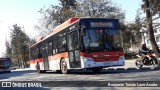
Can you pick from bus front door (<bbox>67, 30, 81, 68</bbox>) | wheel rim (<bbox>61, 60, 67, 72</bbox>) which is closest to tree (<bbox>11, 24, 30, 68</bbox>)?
wheel rim (<bbox>61, 60, 67, 72</bbox>)

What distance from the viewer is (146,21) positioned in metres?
33.2

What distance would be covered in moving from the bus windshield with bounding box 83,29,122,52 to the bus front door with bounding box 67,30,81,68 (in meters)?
0.77

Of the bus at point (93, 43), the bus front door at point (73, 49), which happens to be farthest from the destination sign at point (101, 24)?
the bus front door at point (73, 49)

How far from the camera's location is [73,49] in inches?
727

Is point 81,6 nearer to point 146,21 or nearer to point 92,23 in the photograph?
point 146,21

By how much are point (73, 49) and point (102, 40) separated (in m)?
1.93

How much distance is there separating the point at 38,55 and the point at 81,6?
1263 inches

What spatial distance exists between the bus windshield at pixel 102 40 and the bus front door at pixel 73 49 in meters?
0.77

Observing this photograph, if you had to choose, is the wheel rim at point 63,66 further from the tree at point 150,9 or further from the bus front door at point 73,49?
the tree at point 150,9

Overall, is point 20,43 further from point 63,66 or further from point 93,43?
point 93,43

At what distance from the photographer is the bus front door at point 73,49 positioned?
704 inches

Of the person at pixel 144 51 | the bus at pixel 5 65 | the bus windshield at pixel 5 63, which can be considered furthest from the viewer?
the bus windshield at pixel 5 63

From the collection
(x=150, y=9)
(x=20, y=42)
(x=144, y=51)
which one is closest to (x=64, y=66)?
(x=144, y=51)

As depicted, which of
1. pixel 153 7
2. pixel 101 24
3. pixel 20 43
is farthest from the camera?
pixel 20 43
